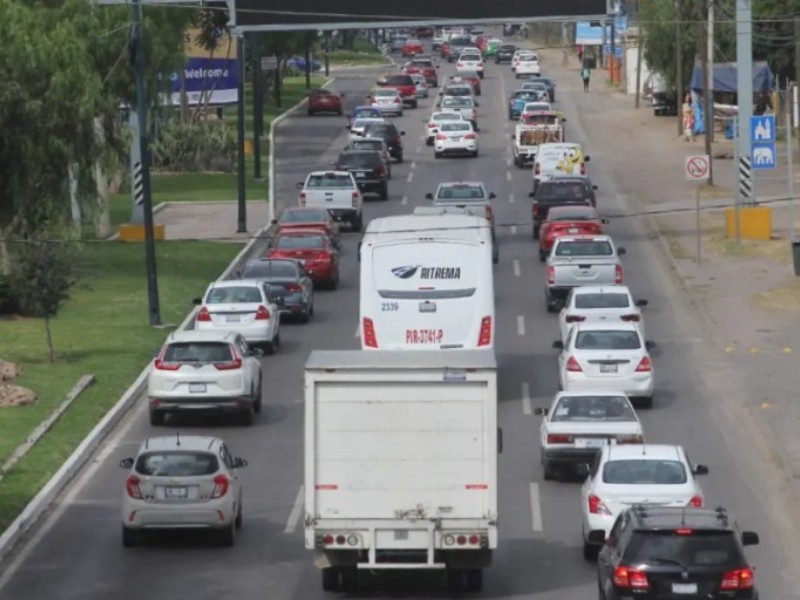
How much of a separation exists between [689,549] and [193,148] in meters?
60.9

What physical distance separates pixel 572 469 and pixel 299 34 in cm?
7471

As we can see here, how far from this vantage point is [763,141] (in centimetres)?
5362

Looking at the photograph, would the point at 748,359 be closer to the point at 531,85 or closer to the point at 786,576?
the point at 786,576

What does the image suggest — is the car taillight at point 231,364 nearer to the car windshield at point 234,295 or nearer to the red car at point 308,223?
the car windshield at point 234,295

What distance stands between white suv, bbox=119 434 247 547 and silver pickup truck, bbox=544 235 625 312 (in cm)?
2017

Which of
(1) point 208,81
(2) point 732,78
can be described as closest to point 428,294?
(1) point 208,81

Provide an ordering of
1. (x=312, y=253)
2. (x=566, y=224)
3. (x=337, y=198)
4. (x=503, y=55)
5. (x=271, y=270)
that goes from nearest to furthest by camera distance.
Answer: (x=271, y=270)
(x=312, y=253)
(x=566, y=224)
(x=337, y=198)
(x=503, y=55)

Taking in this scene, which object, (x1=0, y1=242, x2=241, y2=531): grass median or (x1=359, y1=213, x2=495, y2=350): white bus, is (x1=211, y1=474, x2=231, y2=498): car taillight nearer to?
(x1=0, y1=242, x2=241, y2=531): grass median

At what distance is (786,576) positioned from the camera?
24172mm

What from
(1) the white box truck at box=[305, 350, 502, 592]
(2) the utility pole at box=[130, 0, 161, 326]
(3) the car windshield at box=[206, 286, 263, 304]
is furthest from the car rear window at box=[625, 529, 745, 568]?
(2) the utility pole at box=[130, 0, 161, 326]

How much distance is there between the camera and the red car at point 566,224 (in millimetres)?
51812

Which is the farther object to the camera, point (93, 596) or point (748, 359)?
point (748, 359)

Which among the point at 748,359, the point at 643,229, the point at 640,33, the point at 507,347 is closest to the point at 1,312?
the point at 507,347

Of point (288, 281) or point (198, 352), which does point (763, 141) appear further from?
point (198, 352)
